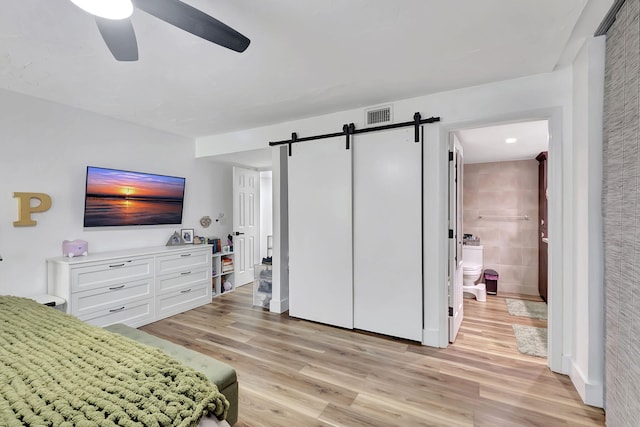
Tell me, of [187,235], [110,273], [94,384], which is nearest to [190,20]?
[94,384]

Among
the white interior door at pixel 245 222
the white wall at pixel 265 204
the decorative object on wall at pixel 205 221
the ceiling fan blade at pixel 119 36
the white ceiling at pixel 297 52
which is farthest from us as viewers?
the white wall at pixel 265 204

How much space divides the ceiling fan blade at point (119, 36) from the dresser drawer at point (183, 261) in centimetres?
253

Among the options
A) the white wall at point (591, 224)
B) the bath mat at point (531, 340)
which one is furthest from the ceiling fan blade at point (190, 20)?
the bath mat at point (531, 340)

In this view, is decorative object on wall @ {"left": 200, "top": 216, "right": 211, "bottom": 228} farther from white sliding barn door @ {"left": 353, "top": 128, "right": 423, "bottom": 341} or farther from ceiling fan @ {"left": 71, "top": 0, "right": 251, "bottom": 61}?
ceiling fan @ {"left": 71, "top": 0, "right": 251, "bottom": 61}

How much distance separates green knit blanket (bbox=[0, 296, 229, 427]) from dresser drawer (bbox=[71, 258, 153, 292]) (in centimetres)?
147

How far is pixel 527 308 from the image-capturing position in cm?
384

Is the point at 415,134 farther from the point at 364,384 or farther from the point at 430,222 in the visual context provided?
the point at 364,384

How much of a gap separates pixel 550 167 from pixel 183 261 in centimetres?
400

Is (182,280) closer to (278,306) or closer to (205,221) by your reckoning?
(205,221)

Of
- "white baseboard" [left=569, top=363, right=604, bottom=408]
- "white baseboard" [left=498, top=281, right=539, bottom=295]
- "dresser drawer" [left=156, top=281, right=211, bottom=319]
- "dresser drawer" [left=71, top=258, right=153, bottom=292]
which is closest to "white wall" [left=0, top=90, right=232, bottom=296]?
"dresser drawer" [left=71, top=258, right=153, bottom=292]

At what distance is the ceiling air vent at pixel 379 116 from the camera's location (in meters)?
2.93

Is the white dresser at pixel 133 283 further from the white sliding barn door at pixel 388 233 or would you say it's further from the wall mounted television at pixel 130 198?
the white sliding barn door at pixel 388 233

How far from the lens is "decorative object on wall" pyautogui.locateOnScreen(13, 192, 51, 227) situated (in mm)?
2688

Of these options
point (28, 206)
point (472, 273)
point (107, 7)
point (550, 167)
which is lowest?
point (472, 273)
